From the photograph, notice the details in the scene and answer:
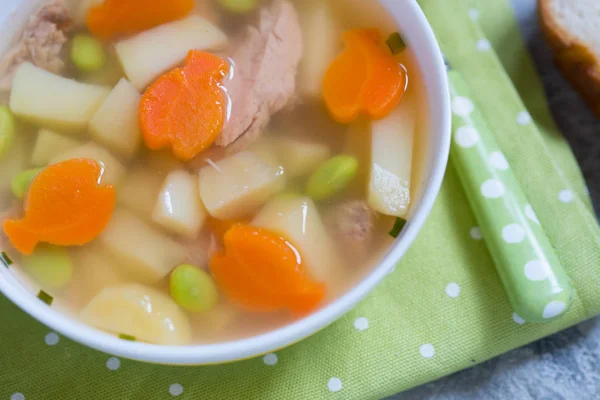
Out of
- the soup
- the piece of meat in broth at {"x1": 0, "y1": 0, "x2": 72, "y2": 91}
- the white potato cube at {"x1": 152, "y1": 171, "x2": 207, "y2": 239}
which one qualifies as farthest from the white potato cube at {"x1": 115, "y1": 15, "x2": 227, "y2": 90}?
the white potato cube at {"x1": 152, "y1": 171, "x2": 207, "y2": 239}

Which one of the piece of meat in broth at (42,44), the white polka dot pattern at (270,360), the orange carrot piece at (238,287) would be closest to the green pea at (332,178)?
the orange carrot piece at (238,287)

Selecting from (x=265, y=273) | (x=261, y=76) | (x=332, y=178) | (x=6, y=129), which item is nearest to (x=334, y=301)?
(x=265, y=273)

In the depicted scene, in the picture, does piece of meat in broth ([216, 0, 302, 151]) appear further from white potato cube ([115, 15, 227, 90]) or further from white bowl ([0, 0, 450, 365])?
white bowl ([0, 0, 450, 365])

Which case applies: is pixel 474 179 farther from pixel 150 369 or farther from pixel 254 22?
pixel 150 369

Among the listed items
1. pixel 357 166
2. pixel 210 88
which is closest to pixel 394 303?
pixel 357 166

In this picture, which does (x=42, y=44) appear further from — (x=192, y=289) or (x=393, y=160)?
(x=393, y=160)
